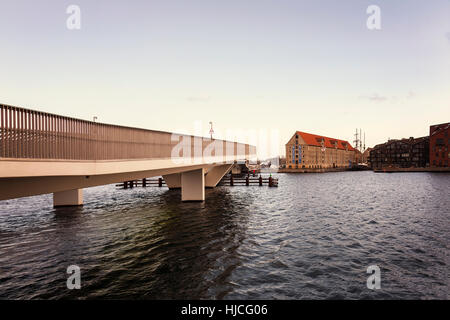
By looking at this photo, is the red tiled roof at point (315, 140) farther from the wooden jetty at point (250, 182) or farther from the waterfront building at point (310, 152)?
the wooden jetty at point (250, 182)

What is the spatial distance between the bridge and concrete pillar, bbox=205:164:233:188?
28.7 m

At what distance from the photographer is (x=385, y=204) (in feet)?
106

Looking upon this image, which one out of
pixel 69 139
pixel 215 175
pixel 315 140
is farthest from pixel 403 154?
pixel 69 139

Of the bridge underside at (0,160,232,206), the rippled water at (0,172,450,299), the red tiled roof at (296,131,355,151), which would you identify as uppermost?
the red tiled roof at (296,131,355,151)

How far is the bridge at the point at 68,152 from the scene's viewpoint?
903cm

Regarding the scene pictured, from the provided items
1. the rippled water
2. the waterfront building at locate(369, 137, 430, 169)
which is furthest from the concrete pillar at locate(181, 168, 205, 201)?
the waterfront building at locate(369, 137, 430, 169)

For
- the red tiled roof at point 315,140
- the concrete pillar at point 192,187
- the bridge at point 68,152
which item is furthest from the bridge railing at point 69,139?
the red tiled roof at point 315,140

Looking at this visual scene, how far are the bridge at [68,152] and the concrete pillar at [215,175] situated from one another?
94.1ft

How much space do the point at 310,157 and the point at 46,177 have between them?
126 meters

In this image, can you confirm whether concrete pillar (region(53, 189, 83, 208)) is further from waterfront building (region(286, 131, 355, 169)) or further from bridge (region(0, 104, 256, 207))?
waterfront building (region(286, 131, 355, 169))

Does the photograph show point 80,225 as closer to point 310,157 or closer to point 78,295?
point 78,295

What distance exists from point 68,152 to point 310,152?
4935 inches

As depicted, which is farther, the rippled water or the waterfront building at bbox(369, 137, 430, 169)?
the waterfront building at bbox(369, 137, 430, 169)

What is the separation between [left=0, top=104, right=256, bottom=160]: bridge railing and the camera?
898 centimetres
